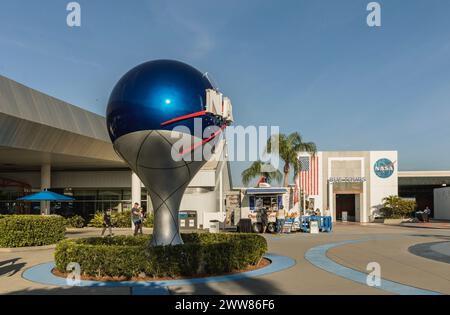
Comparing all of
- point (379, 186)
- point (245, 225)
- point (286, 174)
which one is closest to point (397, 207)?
point (379, 186)

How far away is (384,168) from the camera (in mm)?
43281

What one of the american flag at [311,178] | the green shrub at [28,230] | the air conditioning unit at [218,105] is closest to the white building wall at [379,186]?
the american flag at [311,178]

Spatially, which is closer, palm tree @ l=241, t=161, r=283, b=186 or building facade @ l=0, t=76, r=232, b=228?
building facade @ l=0, t=76, r=232, b=228

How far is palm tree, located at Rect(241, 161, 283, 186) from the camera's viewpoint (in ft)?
124

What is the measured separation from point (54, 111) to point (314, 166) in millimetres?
28831

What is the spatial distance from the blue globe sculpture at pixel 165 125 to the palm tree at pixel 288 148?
25220mm

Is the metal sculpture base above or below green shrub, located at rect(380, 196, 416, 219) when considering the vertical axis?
above

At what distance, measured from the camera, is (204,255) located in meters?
10.4

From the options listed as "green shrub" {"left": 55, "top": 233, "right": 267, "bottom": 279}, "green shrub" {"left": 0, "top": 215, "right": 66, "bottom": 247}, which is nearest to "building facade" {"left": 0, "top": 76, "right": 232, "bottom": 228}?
"green shrub" {"left": 55, "top": 233, "right": 267, "bottom": 279}

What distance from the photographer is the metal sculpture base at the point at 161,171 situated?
1072 centimetres

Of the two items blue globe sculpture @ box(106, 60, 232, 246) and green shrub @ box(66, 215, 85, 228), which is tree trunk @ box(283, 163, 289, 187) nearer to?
green shrub @ box(66, 215, 85, 228)

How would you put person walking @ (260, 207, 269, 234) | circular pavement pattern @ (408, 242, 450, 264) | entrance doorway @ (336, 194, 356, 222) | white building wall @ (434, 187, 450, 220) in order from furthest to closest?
entrance doorway @ (336, 194, 356, 222), white building wall @ (434, 187, 450, 220), person walking @ (260, 207, 269, 234), circular pavement pattern @ (408, 242, 450, 264)

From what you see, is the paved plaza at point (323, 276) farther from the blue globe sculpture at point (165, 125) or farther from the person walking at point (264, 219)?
the person walking at point (264, 219)

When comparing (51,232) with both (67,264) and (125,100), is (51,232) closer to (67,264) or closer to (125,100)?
(67,264)
